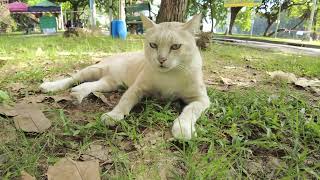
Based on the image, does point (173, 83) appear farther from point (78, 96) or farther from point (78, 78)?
point (78, 78)

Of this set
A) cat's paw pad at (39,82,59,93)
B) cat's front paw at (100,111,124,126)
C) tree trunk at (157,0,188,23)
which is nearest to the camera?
cat's front paw at (100,111,124,126)

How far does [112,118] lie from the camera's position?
6.63 feet

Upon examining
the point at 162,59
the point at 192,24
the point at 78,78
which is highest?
the point at 192,24

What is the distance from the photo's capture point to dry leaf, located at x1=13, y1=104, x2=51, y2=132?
1.88 m

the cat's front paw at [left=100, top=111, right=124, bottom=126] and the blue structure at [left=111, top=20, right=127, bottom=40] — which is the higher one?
the blue structure at [left=111, top=20, right=127, bottom=40]

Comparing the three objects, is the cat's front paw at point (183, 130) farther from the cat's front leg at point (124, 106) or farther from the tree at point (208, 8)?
the tree at point (208, 8)

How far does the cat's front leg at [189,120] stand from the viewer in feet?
6.02

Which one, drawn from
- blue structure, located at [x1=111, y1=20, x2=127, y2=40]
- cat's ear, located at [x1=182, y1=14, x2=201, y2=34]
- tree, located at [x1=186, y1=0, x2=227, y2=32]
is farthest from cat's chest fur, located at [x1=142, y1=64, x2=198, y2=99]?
tree, located at [x1=186, y1=0, x2=227, y2=32]

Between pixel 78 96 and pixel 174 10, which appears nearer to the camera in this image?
pixel 78 96

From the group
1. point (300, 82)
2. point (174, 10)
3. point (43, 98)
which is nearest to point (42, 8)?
point (174, 10)

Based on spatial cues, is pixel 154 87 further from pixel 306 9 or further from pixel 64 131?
pixel 306 9

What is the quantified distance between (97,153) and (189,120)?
669mm

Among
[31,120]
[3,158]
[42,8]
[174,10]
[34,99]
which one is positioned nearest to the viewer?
[3,158]

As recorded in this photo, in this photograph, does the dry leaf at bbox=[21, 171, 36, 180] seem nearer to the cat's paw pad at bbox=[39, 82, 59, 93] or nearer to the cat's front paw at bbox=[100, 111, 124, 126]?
the cat's front paw at bbox=[100, 111, 124, 126]
